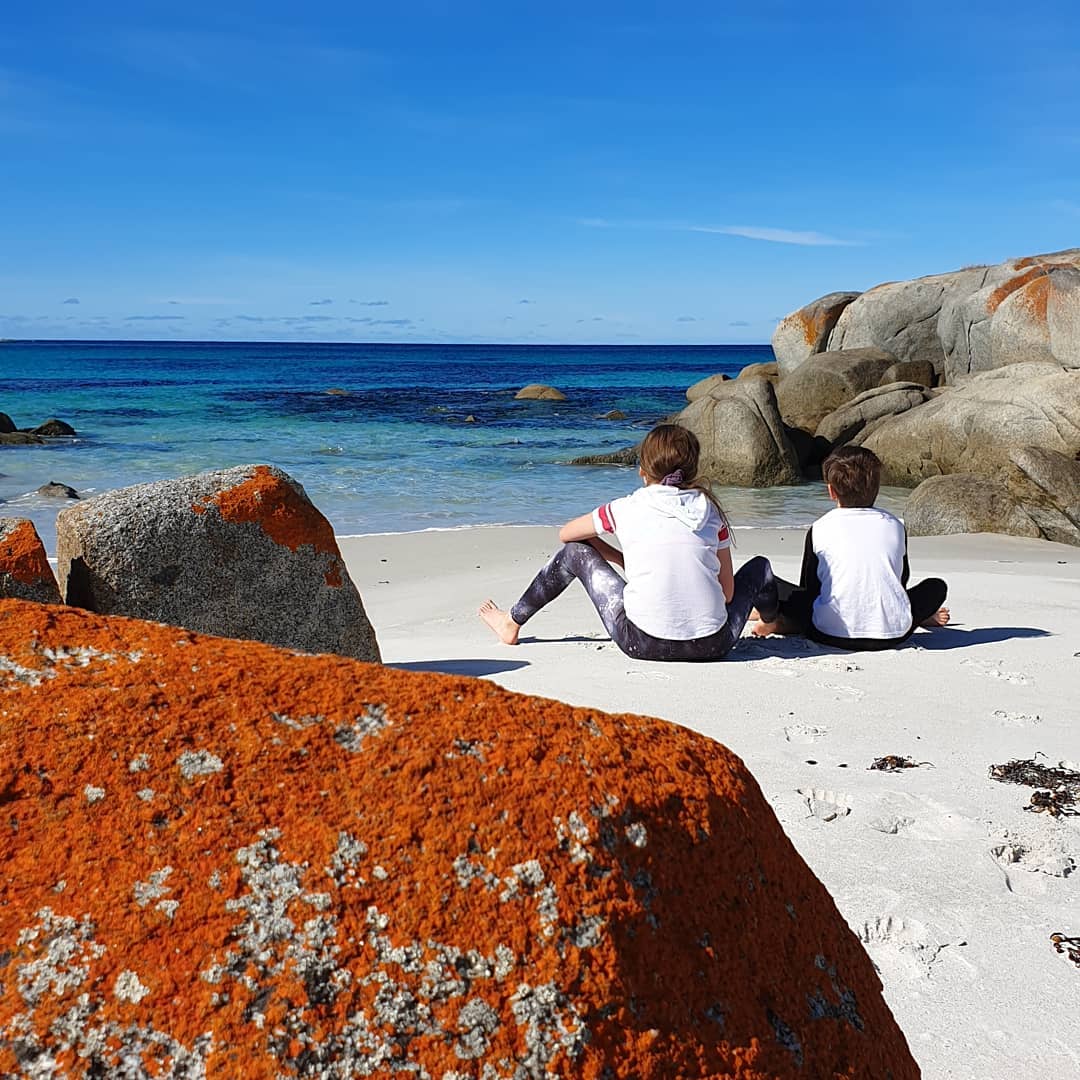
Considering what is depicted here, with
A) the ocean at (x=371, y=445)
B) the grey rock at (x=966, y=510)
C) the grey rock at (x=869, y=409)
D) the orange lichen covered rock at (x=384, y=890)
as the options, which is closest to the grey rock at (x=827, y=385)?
the grey rock at (x=869, y=409)

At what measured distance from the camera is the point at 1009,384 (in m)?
16.3

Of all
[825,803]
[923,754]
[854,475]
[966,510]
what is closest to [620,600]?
[854,475]

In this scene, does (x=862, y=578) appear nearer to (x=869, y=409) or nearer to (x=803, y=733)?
(x=803, y=733)

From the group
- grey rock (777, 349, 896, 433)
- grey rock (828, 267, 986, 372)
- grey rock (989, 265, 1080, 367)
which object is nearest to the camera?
grey rock (989, 265, 1080, 367)

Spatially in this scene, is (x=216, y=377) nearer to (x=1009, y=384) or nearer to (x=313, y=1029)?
(x=1009, y=384)

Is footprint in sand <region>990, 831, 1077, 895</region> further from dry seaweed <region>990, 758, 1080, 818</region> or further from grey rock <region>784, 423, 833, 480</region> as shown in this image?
grey rock <region>784, 423, 833, 480</region>

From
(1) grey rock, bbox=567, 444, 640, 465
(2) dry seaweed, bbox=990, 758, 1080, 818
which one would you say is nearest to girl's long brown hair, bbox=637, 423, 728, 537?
(2) dry seaweed, bbox=990, 758, 1080, 818

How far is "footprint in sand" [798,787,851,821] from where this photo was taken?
316 cm

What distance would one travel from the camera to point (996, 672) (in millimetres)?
4891

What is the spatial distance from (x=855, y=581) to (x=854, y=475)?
0.59 meters

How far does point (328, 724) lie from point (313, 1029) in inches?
17.4

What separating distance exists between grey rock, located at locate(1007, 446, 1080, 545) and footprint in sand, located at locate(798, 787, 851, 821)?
905 centimetres

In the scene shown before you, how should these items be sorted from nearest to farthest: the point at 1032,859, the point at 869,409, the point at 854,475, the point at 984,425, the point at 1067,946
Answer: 1. the point at 1067,946
2. the point at 1032,859
3. the point at 854,475
4. the point at 984,425
5. the point at 869,409

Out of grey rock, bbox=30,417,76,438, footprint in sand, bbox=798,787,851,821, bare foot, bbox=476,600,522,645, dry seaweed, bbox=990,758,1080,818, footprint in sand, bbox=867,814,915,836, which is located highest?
dry seaweed, bbox=990,758,1080,818
